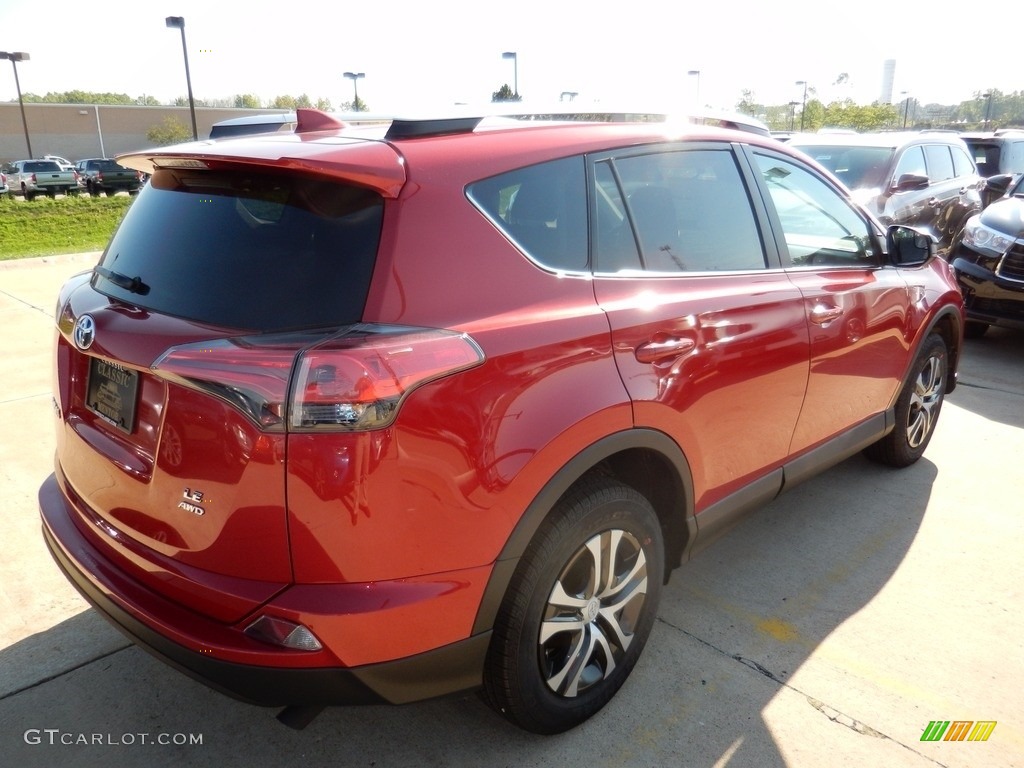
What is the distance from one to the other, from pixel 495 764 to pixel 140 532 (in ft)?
4.04

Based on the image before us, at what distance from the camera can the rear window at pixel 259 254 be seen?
195cm

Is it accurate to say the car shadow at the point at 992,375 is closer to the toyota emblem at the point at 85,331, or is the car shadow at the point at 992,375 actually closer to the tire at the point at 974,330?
the tire at the point at 974,330

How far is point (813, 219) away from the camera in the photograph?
3596 mm

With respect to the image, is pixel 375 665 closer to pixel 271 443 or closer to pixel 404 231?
pixel 271 443

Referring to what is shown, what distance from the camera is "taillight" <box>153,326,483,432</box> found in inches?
70.4

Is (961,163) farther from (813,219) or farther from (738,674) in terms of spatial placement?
(738,674)

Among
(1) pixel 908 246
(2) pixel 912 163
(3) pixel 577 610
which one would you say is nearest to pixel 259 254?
(3) pixel 577 610

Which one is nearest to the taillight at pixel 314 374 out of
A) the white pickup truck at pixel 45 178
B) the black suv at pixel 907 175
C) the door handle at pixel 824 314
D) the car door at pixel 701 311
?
the car door at pixel 701 311

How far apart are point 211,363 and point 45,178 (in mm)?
37943

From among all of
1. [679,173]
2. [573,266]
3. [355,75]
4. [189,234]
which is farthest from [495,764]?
[355,75]

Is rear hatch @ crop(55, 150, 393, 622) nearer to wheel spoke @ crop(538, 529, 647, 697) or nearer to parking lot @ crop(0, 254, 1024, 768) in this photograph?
parking lot @ crop(0, 254, 1024, 768)

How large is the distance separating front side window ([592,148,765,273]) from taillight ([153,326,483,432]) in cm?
81

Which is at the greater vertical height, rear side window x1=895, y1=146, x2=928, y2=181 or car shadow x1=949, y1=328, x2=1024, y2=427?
rear side window x1=895, y1=146, x2=928, y2=181

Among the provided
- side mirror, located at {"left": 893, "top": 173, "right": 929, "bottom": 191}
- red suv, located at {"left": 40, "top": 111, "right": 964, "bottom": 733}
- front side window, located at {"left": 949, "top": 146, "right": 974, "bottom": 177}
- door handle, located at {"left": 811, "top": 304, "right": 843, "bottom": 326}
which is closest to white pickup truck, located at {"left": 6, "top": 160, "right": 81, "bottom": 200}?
front side window, located at {"left": 949, "top": 146, "right": 974, "bottom": 177}
